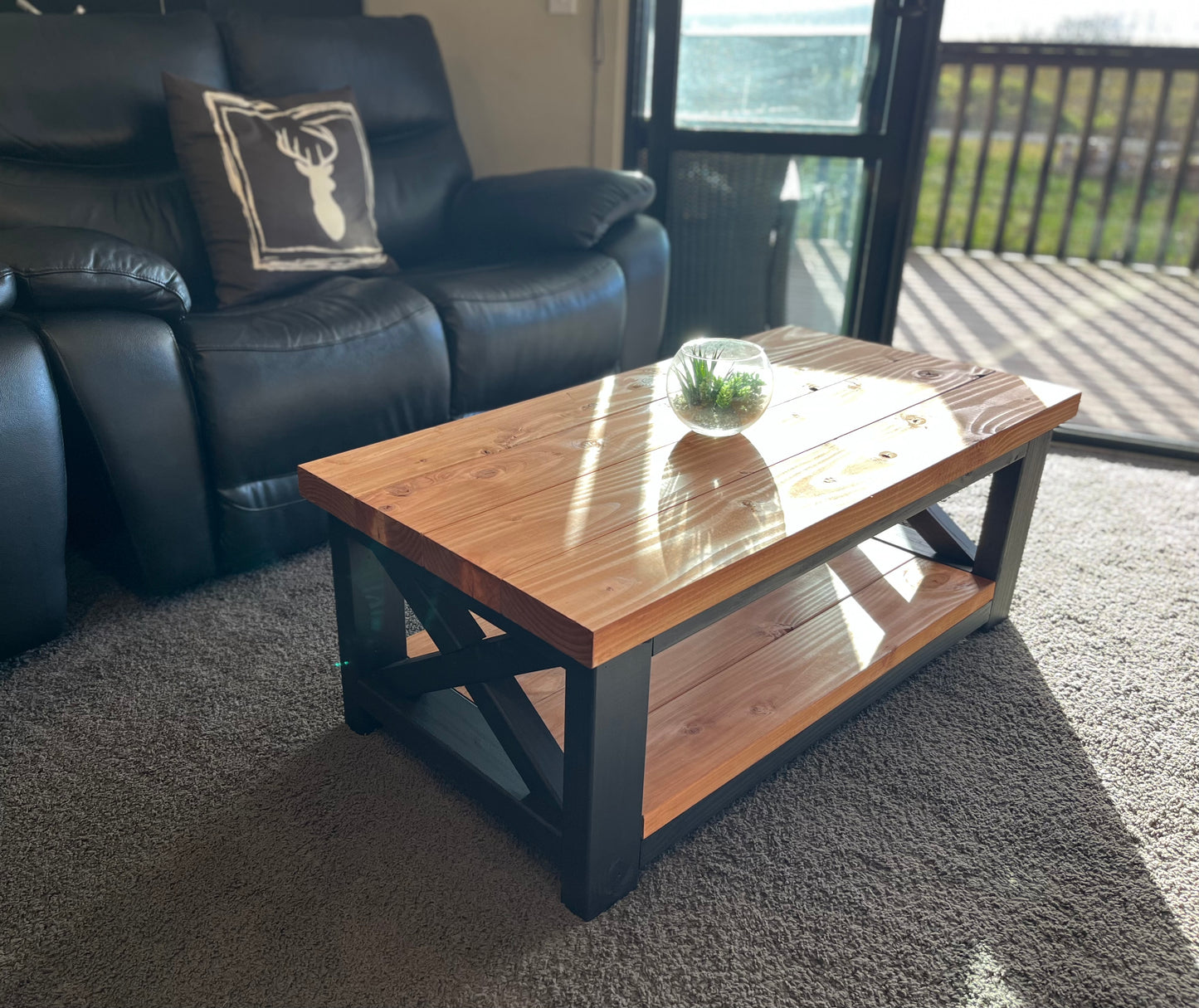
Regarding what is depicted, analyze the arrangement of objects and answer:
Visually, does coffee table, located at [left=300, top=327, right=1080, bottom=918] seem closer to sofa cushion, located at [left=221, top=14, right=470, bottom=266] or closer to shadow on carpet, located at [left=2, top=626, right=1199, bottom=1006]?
shadow on carpet, located at [left=2, top=626, right=1199, bottom=1006]

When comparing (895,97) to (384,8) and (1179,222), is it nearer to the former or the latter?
(384,8)

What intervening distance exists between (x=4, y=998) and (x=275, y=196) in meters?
1.57

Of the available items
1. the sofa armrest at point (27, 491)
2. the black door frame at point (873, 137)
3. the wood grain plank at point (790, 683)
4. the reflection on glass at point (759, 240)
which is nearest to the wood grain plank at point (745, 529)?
the wood grain plank at point (790, 683)

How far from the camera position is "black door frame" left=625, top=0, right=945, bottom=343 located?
2436 mm

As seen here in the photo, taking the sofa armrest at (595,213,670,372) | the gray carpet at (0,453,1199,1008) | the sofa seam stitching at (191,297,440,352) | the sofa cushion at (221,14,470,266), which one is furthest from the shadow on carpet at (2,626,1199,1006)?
the sofa cushion at (221,14,470,266)

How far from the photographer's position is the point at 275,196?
2018mm

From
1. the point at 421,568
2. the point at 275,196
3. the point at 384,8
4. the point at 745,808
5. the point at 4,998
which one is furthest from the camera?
the point at 384,8

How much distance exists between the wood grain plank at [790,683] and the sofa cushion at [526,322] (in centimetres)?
→ 92

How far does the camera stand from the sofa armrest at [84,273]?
1426mm

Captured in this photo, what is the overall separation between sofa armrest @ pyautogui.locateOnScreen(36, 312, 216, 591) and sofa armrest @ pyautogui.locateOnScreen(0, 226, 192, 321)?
0.02 metres

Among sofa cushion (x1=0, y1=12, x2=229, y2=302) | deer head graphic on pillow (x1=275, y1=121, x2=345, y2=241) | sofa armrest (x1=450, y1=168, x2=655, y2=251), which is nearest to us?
sofa cushion (x1=0, y1=12, x2=229, y2=302)

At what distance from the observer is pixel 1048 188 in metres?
4.25

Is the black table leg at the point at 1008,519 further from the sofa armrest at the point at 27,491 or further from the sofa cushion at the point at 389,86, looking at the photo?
the sofa cushion at the point at 389,86

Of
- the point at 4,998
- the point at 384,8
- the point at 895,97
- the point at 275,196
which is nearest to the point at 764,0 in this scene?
the point at 895,97
